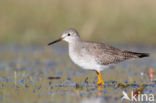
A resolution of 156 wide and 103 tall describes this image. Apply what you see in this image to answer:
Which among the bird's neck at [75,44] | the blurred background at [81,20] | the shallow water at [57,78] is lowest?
the shallow water at [57,78]

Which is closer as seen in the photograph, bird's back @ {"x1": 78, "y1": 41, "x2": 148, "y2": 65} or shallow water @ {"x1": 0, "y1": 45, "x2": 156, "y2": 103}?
shallow water @ {"x1": 0, "y1": 45, "x2": 156, "y2": 103}

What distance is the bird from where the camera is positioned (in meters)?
9.54

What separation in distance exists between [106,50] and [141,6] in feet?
25.7

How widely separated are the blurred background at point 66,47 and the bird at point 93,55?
356mm

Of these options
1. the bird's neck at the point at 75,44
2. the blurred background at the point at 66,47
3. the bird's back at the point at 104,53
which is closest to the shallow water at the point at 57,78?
the blurred background at the point at 66,47

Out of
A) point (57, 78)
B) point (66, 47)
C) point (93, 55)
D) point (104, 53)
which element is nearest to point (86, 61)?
point (93, 55)

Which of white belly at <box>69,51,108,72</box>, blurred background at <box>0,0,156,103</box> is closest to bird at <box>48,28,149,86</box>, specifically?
white belly at <box>69,51,108,72</box>

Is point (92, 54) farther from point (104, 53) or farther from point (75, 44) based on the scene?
point (75, 44)

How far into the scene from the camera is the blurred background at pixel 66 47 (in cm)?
863

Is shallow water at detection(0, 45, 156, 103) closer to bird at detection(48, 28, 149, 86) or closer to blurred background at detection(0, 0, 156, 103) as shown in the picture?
blurred background at detection(0, 0, 156, 103)

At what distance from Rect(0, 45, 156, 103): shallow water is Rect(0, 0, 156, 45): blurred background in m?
0.85

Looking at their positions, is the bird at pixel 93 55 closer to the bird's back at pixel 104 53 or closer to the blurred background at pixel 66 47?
the bird's back at pixel 104 53

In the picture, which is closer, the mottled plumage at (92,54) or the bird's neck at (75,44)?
the mottled plumage at (92,54)

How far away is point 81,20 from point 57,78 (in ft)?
20.8
